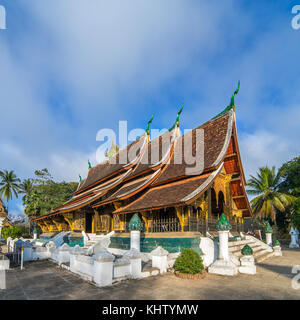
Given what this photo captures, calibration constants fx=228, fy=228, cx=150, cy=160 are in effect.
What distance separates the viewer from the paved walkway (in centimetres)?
516

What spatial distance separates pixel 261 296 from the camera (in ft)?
16.9

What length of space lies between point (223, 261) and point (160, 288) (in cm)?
288

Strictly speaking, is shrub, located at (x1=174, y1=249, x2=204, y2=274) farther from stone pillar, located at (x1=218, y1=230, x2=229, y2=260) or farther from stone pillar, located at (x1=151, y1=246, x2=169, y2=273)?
stone pillar, located at (x1=218, y1=230, x2=229, y2=260)

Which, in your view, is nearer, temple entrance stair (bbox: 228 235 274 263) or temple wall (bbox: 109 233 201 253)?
temple wall (bbox: 109 233 201 253)

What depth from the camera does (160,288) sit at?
573 centimetres

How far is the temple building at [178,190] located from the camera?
9469 millimetres

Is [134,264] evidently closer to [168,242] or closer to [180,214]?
[168,242]

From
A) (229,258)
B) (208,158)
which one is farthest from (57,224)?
(229,258)

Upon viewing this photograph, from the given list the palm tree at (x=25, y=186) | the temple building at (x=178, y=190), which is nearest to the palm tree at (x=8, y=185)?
the palm tree at (x=25, y=186)

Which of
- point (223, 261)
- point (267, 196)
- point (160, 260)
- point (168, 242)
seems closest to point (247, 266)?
point (223, 261)

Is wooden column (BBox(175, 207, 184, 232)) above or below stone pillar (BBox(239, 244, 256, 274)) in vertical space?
above

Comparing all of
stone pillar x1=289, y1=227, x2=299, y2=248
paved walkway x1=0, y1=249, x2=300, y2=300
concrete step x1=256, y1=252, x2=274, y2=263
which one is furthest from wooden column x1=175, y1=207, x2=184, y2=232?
stone pillar x1=289, y1=227, x2=299, y2=248

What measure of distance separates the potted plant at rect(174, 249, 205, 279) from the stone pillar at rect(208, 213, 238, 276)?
789mm
